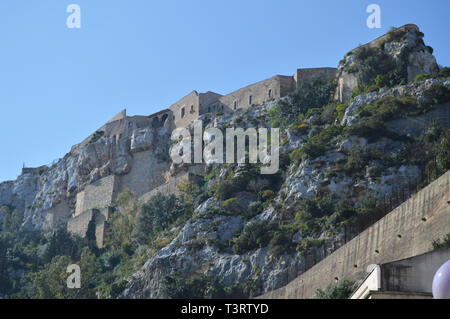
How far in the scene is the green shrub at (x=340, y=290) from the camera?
20453 mm

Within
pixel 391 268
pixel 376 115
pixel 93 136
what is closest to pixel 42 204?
pixel 93 136

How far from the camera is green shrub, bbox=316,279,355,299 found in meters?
20.5

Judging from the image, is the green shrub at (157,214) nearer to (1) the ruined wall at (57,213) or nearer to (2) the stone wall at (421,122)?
(2) the stone wall at (421,122)

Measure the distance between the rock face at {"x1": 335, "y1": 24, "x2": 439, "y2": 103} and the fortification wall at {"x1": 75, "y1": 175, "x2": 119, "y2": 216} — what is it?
59.6 feet

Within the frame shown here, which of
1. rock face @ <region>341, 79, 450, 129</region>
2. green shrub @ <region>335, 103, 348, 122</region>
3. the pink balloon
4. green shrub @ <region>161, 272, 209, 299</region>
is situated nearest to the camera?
the pink balloon

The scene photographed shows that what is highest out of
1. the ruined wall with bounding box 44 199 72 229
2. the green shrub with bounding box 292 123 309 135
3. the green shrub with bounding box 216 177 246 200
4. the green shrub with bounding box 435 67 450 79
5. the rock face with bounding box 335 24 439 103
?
the rock face with bounding box 335 24 439 103

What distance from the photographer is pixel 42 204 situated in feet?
183

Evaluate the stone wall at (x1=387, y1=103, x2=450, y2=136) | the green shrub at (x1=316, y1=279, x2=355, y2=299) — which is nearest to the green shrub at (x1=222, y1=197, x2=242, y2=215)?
the stone wall at (x1=387, y1=103, x2=450, y2=136)

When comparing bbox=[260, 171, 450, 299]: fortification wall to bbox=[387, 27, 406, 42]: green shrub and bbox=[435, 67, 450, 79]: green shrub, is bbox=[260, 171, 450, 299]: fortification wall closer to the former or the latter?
bbox=[435, 67, 450, 79]: green shrub

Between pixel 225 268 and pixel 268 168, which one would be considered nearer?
pixel 225 268

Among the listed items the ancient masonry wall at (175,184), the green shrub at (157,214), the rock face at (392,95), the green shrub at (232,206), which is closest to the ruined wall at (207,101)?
the ancient masonry wall at (175,184)

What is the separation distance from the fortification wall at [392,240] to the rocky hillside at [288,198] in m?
3.19

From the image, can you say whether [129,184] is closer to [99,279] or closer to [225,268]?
[99,279]
